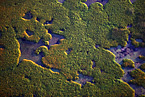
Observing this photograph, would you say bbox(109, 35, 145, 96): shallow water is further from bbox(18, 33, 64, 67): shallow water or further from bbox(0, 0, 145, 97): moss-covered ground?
bbox(18, 33, 64, 67): shallow water

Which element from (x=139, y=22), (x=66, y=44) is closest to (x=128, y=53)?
(x=139, y=22)

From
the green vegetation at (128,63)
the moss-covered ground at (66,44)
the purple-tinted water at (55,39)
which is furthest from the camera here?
the purple-tinted water at (55,39)

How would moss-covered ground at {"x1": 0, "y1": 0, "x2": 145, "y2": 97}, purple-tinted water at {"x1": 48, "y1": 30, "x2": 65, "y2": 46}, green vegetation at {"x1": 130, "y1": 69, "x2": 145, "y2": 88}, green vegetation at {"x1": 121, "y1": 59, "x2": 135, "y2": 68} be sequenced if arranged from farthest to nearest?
purple-tinted water at {"x1": 48, "y1": 30, "x2": 65, "y2": 46}, green vegetation at {"x1": 121, "y1": 59, "x2": 135, "y2": 68}, green vegetation at {"x1": 130, "y1": 69, "x2": 145, "y2": 88}, moss-covered ground at {"x1": 0, "y1": 0, "x2": 145, "y2": 97}

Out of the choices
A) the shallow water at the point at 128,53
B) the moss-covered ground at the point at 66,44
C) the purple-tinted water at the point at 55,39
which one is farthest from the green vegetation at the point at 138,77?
the purple-tinted water at the point at 55,39

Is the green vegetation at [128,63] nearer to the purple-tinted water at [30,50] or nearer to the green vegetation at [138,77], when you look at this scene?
the green vegetation at [138,77]

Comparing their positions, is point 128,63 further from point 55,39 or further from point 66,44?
point 55,39

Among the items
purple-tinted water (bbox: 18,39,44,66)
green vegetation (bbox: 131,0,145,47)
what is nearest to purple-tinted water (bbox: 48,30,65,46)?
purple-tinted water (bbox: 18,39,44,66)
